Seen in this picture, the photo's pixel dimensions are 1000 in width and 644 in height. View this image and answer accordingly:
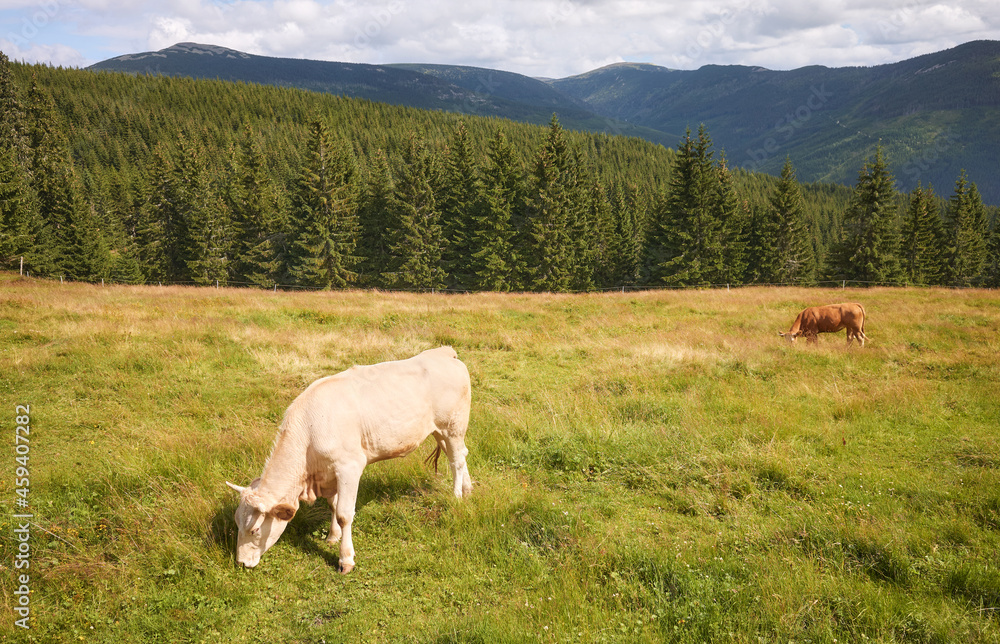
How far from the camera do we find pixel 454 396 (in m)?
5.55

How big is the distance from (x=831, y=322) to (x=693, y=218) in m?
30.2

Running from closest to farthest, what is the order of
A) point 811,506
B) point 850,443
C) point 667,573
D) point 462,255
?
1. point 667,573
2. point 811,506
3. point 850,443
4. point 462,255

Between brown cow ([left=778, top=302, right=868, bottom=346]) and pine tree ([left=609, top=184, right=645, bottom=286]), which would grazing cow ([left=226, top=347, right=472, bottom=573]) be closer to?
brown cow ([left=778, top=302, right=868, bottom=346])

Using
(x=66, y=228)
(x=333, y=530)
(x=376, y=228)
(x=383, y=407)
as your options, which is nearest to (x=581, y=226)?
(x=376, y=228)

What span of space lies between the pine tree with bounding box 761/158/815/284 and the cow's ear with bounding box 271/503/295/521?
178 ft

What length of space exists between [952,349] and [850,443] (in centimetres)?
905

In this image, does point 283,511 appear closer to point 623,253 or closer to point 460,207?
point 460,207

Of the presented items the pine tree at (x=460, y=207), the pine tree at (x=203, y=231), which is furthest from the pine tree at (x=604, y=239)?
the pine tree at (x=203, y=231)

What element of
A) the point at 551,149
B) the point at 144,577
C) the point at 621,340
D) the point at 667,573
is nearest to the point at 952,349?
the point at 621,340

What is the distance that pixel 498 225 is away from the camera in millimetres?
42312

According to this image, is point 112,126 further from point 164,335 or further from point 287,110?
point 164,335

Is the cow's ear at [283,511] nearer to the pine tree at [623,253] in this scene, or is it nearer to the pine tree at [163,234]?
the pine tree at [623,253]

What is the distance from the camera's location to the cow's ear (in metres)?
4.46

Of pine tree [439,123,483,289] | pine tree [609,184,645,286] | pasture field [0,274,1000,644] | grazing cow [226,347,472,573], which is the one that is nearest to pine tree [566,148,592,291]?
pine tree [609,184,645,286]
